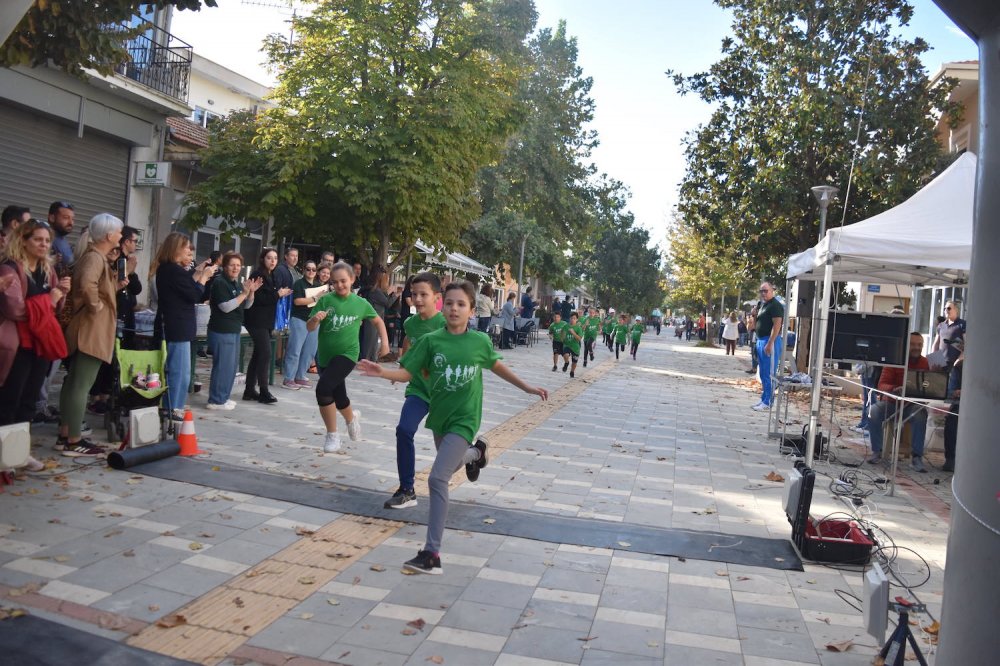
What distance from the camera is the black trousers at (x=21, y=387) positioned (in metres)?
6.09

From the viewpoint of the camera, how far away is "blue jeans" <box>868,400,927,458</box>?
958 centimetres

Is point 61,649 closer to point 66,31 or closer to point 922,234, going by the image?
point 66,31

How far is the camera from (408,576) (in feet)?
15.3

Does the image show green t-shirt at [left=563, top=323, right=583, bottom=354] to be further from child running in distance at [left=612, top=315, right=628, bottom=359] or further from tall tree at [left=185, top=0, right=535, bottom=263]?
child running in distance at [left=612, top=315, right=628, bottom=359]

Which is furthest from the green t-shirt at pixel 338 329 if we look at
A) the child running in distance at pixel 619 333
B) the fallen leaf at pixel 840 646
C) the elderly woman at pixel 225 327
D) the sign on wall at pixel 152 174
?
the child running in distance at pixel 619 333

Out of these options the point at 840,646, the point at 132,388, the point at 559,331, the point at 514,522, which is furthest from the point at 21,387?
the point at 559,331

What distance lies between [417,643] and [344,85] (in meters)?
14.0

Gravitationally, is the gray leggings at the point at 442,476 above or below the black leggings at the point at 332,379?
below

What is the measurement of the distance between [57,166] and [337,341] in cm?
1011

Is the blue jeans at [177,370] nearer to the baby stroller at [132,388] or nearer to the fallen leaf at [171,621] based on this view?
the baby stroller at [132,388]

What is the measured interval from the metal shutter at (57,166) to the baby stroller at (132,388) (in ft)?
28.2

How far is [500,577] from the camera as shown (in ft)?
15.6

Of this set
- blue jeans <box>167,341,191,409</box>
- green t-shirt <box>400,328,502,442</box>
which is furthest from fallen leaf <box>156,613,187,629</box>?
blue jeans <box>167,341,191,409</box>

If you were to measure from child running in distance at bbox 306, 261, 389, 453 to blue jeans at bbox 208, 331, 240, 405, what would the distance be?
1.99 metres
